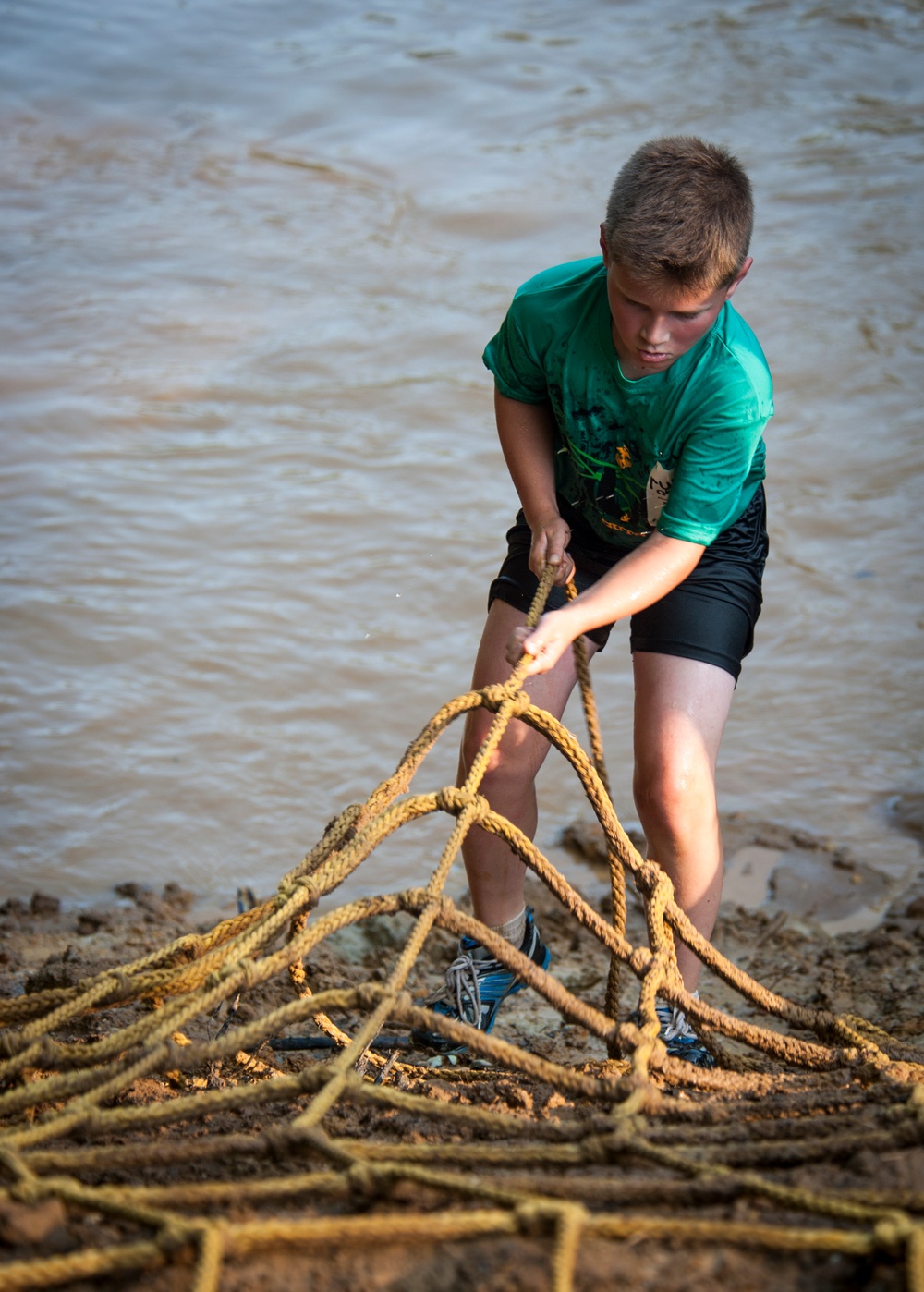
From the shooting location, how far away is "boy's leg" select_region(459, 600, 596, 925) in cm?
244

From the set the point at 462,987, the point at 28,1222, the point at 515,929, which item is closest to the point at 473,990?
the point at 462,987

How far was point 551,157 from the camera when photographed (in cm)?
911

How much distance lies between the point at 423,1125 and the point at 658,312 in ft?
4.36

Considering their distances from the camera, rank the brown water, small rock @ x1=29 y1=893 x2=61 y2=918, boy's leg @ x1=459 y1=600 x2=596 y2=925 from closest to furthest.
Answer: boy's leg @ x1=459 y1=600 x2=596 y2=925 < small rock @ x1=29 y1=893 x2=61 y2=918 < the brown water

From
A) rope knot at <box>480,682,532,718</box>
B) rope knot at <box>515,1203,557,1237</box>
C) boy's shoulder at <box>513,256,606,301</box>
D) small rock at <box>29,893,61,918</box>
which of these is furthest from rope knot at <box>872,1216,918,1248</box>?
small rock at <box>29,893,61,918</box>

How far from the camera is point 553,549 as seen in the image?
2410 mm

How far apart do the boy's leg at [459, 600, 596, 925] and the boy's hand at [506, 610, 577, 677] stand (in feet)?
1.14

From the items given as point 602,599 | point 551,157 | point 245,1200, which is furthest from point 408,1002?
point 551,157

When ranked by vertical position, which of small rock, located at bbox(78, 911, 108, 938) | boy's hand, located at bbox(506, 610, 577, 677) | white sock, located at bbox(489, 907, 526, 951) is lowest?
small rock, located at bbox(78, 911, 108, 938)

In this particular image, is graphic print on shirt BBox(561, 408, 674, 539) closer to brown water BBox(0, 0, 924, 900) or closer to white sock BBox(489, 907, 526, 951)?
white sock BBox(489, 907, 526, 951)

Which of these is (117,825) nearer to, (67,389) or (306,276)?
(67,389)

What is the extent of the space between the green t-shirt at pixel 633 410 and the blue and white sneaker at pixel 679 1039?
915mm

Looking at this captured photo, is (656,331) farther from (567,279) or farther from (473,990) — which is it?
(473,990)

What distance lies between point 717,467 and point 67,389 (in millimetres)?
4749
